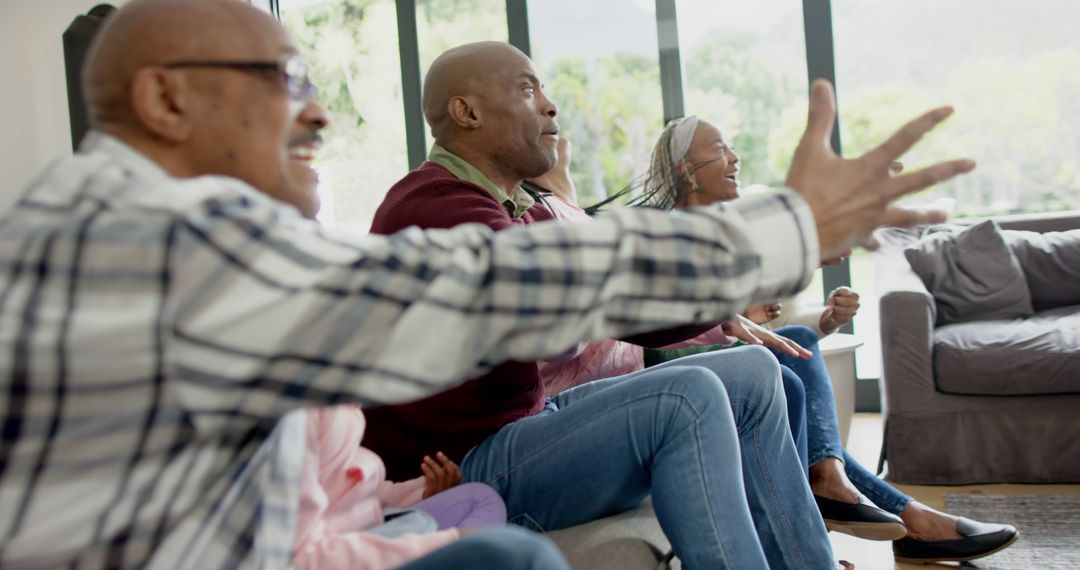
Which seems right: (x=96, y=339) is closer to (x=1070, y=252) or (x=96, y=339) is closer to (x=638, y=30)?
(x=1070, y=252)

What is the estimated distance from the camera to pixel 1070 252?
3.58 metres

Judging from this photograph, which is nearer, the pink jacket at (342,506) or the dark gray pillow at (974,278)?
the pink jacket at (342,506)

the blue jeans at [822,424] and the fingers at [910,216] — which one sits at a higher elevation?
the fingers at [910,216]

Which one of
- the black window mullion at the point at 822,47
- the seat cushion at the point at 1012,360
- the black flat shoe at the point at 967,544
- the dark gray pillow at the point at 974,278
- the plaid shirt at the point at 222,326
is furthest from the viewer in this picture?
the black window mullion at the point at 822,47

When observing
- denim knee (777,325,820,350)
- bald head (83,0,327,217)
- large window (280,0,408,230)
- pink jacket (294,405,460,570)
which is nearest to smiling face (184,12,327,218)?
bald head (83,0,327,217)

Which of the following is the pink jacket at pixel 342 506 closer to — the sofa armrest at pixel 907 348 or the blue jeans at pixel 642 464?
the blue jeans at pixel 642 464

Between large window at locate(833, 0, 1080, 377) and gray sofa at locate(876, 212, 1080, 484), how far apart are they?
1.11 m

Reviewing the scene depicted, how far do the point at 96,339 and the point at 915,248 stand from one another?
3.38 meters

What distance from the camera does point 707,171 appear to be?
9.18 ft

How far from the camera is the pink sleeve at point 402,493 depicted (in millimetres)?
1444

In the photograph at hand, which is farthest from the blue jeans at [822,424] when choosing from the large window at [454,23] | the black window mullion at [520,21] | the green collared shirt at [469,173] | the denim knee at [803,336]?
the large window at [454,23]

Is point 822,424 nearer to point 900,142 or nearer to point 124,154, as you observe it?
point 900,142

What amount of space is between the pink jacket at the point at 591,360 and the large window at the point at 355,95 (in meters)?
2.73

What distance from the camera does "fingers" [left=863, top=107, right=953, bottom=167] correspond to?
0.88 meters
